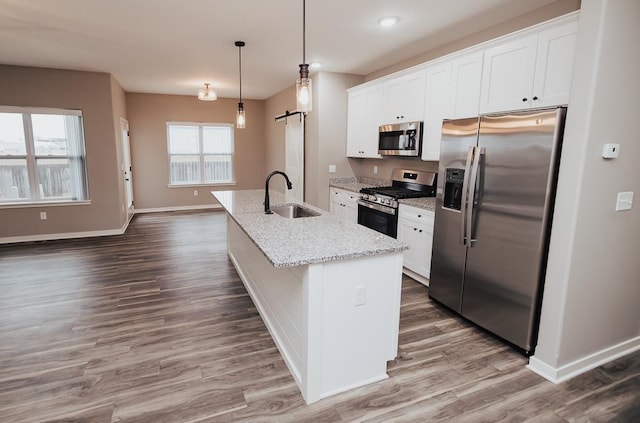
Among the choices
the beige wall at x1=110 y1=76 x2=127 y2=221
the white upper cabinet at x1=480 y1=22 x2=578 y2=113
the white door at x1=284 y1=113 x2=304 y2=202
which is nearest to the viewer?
the white upper cabinet at x1=480 y1=22 x2=578 y2=113

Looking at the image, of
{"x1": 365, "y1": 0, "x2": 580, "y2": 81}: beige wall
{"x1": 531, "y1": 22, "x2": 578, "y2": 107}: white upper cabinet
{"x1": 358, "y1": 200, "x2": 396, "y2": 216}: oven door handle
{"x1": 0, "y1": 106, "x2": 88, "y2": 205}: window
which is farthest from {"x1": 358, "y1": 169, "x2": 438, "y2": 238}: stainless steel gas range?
{"x1": 0, "y1": 106, "x2": 88, "y2": 205}: window

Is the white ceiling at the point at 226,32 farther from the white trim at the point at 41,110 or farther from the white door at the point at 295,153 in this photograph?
the white door at the point at 295,153

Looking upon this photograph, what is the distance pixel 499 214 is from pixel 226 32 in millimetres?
3204

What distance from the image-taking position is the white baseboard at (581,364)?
2291 millimetres

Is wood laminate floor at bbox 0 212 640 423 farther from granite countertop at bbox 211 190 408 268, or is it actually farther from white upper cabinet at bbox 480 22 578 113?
white upper cabinet at bbox 480 22 578 113

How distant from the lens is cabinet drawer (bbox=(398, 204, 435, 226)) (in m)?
3.49

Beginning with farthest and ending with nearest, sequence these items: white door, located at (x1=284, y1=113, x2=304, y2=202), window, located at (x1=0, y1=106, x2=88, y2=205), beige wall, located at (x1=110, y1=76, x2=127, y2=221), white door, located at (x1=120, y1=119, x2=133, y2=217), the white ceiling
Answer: white door, located at (x1=120, y1=119, x2=133, y2=217)
white door, located at (x1=284, y1=113, x2=304, y2=202)
beige wall, located at (x1=110, y1=76, x2=127, y2=221)
window, located at (x1=0, y1=106, x2=88, y2=205)
the white ceiling

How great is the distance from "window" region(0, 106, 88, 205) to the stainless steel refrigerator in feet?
18.7

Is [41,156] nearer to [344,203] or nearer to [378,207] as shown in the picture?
[344,203]

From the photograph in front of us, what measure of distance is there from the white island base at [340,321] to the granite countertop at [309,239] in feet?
0.22

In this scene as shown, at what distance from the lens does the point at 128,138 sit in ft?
24.7

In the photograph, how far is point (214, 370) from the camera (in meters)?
2.35

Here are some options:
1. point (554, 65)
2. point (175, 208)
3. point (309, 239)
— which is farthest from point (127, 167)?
point (554, 65)

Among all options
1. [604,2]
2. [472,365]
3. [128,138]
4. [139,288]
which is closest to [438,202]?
[472,365]
